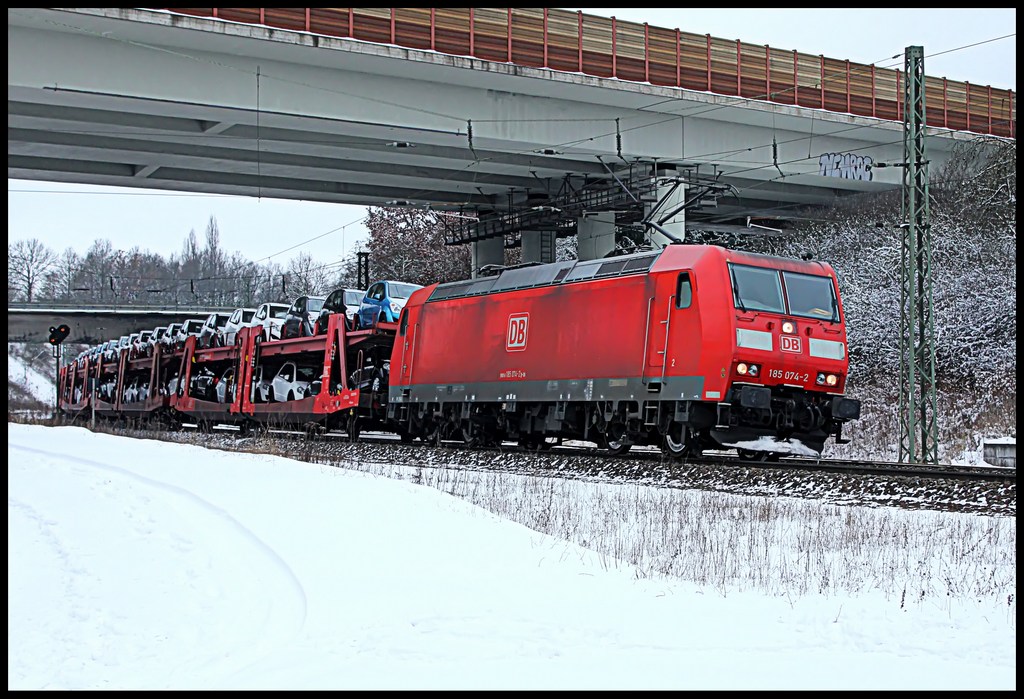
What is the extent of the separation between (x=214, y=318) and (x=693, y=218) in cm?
1899

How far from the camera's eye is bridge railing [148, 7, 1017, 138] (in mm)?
26453

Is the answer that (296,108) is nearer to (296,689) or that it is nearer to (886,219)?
(886,219)

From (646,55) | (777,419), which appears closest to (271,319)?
(646,55)

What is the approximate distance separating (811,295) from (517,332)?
573cm

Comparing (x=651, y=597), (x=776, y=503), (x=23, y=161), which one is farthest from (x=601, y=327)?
(x=23, y=161)

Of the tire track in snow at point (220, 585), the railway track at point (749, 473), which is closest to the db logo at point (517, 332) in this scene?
the railway track at point (749, 473)

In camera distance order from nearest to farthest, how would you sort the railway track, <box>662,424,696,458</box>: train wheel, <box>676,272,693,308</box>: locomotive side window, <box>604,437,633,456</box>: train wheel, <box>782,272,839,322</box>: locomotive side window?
the railway track, <box>676,272,693,308</box>: locomotive side window, <box>782,272,839,322</box>: locomotive side window, <box>662,424,696,458</box>: train wheel, <box>604,437,633,456</box>: train wheel

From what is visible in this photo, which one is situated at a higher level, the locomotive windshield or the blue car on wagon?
the blue car on wagon

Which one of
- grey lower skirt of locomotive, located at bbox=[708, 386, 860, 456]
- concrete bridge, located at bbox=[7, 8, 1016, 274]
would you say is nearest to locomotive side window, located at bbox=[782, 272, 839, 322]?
grey lower skirt of locomotive, located at bbox=[708, 386, 860, 456]

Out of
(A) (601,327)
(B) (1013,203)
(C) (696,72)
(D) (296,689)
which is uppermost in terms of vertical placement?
(C) (696,72)

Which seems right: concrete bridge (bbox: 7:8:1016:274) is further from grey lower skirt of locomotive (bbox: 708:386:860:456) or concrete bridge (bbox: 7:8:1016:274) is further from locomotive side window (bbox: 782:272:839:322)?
grey lower skirt of locomotive (bbox: 708:386:860:456)

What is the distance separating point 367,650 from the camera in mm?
7754

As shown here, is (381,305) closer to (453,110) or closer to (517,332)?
(453,110)

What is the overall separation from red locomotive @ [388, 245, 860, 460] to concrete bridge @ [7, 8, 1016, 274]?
5032mm
